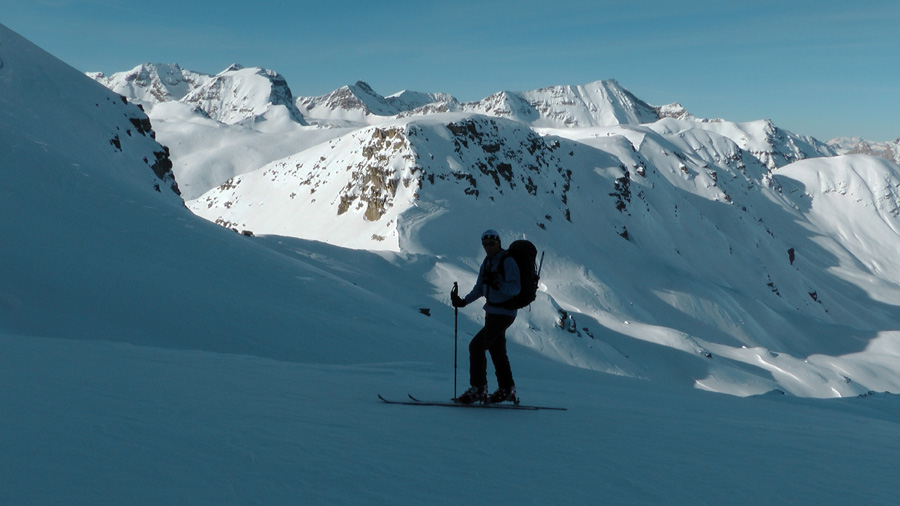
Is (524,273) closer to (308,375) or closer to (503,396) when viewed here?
(503,396)

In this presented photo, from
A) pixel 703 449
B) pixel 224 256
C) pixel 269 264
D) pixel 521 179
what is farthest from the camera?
pixel 521 179

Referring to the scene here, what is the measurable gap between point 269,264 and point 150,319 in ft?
23.1

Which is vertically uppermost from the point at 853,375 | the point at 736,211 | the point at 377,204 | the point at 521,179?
the point at 736,211

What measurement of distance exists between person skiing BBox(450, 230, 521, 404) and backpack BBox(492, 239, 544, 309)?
5cm

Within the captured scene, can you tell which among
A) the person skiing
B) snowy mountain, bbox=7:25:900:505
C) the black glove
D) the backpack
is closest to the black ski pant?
the person skiing

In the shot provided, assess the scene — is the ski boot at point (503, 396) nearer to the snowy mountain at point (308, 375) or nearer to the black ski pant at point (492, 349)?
the black ski pant at point (492, 349)

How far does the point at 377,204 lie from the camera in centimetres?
5500

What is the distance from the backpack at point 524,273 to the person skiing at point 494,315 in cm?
5

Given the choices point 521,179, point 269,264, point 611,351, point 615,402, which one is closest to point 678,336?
point 611,351

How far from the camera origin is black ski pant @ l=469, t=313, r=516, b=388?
7.21m

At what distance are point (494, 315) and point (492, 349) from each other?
0.45m

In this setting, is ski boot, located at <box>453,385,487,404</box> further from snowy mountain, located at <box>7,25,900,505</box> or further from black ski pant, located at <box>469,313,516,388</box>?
snowy mountain, located at <box>7,25,900,505</box>

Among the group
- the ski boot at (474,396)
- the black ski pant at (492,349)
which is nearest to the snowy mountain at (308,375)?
the ski boot at (474,396)

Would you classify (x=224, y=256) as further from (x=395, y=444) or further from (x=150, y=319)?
(x=395, y=444)
